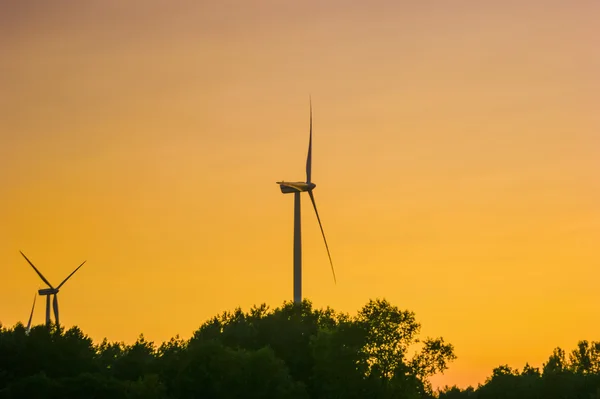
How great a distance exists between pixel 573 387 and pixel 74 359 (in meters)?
80.4

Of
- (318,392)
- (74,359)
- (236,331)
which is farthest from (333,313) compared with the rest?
(74,359)

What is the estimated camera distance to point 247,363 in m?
120

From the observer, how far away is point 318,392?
419ft

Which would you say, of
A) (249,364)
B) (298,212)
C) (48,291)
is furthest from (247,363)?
(48,291)

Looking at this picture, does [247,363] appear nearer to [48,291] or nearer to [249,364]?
[249,364]

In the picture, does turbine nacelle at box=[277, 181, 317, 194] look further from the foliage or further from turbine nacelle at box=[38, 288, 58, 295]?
turbine nacelle at box=[38, 288, 58, 295]

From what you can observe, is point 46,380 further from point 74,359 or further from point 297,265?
point 297,265

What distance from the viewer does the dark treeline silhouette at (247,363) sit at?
11675 centimetres

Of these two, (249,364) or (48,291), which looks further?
(48,291)

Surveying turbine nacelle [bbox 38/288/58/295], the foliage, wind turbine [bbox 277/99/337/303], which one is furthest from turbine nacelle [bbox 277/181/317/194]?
turbine nacelle [bbox 38/288/58/295]

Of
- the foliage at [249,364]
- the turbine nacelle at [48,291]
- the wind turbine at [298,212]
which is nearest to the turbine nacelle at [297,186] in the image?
the wind turbine at [298,212]

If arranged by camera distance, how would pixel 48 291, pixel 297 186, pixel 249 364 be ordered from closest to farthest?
pixel 249 364 < pixel 297 186 < pixel 48 291

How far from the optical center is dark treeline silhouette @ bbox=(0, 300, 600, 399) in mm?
116750

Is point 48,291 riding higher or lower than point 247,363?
higher
